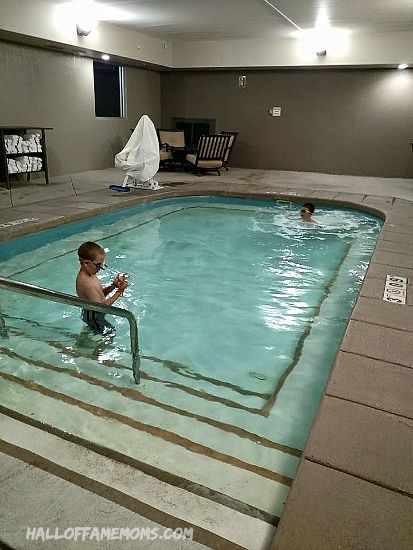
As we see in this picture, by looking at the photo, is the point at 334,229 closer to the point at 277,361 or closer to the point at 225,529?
the point at 277,361

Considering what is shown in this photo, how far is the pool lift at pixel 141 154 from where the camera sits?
272 inches

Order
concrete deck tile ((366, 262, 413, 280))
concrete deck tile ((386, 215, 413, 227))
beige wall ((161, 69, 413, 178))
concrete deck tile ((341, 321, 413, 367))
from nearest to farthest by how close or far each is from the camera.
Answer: concrete deck tile ((341, 321, 413, 367))
concrete deck tile ((366, 262, 413, 280))
concrete deck tile ((386, 215, 413, 227))
beige wall ((161, 69, 413, 178))

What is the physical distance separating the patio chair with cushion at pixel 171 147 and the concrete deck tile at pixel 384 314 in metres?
7.52

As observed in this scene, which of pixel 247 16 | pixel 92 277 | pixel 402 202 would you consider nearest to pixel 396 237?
pixel 402 202

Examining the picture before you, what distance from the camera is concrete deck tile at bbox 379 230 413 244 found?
4.57 metres

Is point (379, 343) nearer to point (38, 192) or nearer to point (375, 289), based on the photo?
point (375, 289)

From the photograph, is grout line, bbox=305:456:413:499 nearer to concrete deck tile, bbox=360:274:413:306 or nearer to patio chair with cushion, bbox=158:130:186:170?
concrete deck tile, bbox=360:274:413:306

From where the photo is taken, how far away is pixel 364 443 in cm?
164

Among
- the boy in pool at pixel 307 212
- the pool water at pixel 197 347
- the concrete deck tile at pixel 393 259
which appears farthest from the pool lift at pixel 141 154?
the concrete deck tile at pixel 393 259

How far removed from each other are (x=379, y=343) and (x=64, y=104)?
8.12m

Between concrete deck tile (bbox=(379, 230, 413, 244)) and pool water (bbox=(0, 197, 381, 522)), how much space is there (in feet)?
1.19

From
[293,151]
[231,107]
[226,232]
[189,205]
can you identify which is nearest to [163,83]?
[231,107]

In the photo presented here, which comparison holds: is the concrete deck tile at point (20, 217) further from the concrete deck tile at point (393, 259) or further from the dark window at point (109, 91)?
the dark window at point (109, 91)

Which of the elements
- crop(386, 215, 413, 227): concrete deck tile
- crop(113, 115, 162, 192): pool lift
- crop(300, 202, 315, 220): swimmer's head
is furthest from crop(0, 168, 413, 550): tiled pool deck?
crop(113, 115, 162, 192): pool lift
